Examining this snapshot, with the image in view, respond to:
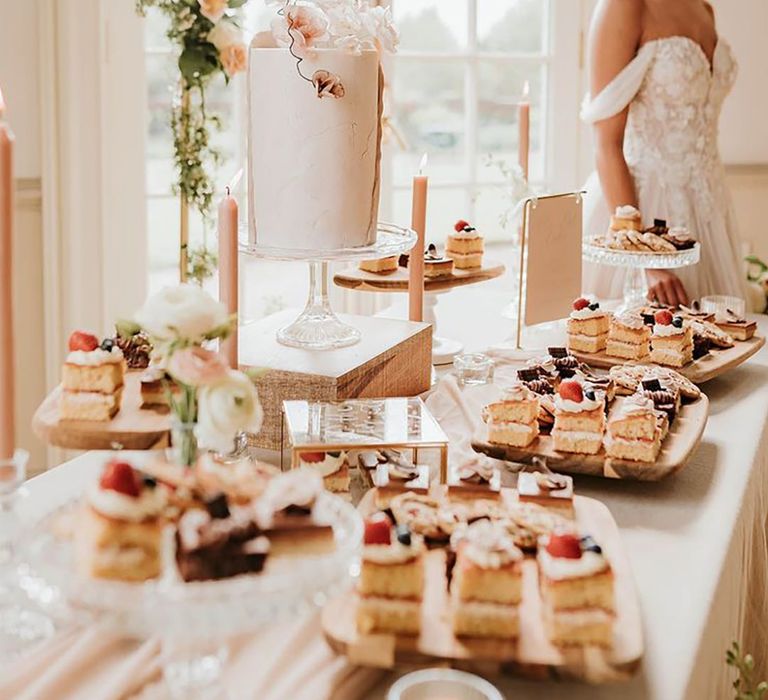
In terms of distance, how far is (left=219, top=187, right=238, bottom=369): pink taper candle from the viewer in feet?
4.12

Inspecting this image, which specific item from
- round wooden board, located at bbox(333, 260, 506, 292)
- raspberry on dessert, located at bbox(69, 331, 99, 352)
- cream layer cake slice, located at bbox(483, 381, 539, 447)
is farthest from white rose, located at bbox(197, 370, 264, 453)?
round wooden board, located at bbox(333, 260, 506, 292)

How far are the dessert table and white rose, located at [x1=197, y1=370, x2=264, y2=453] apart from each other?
21 centimetres

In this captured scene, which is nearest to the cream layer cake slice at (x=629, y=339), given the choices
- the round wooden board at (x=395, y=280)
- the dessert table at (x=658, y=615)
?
the dessert table at (x=658, y=615)

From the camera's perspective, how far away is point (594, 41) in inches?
102

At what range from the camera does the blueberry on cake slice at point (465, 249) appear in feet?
7.09

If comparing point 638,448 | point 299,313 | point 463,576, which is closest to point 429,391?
point 299,313

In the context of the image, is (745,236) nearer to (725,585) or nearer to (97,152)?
(97,152)

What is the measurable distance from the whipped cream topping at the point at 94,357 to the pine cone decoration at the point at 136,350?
0.15 meters

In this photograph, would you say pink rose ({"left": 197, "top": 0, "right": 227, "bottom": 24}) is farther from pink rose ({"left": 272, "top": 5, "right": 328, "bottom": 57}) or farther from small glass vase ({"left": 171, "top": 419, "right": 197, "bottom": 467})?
small glass vase ({"left": 171, "top": 419, "right": 197, "bottom": 467})

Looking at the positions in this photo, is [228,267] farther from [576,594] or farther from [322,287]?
[576,594]

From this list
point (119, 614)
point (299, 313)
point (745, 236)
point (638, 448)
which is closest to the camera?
point (119, 614)

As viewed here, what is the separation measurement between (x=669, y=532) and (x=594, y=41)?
1.62m

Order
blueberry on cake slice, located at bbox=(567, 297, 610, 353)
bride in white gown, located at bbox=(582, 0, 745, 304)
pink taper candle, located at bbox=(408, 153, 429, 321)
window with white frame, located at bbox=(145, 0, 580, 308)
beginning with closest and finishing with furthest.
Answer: pink taper candle, located at bbox=(408, 153, 429, 321) < blueberry on cake slice, located at bbox=(567, 297, 610, 353) < bride in white gown, located at bbox=(582, 0, 745, 304) < window with white frame, located at bbox=(145, 0, 580, 308)

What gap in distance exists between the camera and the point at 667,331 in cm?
183
